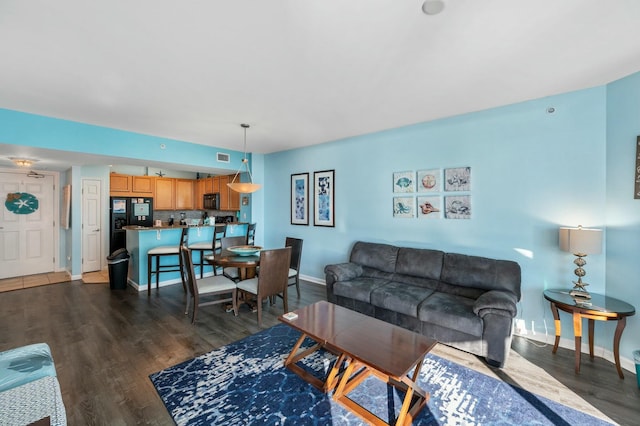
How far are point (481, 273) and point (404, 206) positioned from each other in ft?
4.32

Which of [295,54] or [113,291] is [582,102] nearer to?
[295,54]

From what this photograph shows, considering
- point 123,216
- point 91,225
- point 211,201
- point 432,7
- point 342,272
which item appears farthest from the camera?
point 211,201

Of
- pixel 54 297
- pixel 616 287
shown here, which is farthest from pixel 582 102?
pixel 54 297

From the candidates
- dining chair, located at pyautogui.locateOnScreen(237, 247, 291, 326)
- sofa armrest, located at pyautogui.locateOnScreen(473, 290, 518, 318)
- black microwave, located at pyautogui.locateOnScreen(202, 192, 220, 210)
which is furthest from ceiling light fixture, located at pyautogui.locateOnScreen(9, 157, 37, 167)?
sofa armrest, located at pyautogui.locateOnScreen(473, 290, 518, 318)

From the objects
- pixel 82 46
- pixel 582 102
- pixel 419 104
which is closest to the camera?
pixel 82 46

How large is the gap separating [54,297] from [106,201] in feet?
8.00

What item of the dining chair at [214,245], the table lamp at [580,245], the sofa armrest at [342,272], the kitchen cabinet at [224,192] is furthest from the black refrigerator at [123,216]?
the table lamp at [580,245]

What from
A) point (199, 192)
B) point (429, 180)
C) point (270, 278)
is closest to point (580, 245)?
point (429, 180)

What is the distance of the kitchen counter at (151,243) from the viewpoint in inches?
178

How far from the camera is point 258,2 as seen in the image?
1.56 metres

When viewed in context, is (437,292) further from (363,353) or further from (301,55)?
(301,55)

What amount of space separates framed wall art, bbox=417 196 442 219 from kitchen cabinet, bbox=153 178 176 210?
6.38 metres

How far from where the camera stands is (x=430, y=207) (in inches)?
144

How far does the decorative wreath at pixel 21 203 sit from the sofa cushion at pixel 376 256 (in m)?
6.66
